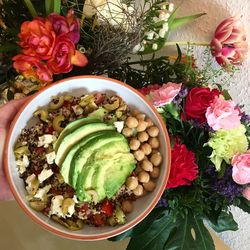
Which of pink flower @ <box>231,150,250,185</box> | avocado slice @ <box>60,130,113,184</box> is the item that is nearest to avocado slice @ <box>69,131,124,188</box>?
avocado slice @ <box>60,130,113,184</box>

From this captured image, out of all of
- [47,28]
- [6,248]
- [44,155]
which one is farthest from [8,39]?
[6,248]

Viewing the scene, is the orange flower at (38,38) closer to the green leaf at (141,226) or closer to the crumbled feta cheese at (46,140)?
the crumbled feta cheese at (46,140)

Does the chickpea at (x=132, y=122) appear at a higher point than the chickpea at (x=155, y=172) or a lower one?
higher

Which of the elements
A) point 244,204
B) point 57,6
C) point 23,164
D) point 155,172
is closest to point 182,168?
point 155,172

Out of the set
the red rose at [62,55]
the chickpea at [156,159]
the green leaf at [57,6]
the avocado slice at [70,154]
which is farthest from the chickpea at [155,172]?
the green leaf at [57,6]

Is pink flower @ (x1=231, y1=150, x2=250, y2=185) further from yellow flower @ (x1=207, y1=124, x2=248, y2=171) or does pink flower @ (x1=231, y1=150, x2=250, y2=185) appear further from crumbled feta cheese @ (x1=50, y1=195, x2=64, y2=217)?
crumbled feta cheese @ (x1=50, y1=195, x2=64, y2=217)

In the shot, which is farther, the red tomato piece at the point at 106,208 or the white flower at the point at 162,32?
the white flower at the point at 162,32

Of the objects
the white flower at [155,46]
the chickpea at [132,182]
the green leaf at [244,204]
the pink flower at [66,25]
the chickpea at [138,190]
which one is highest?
the pink flower at [66,25]
